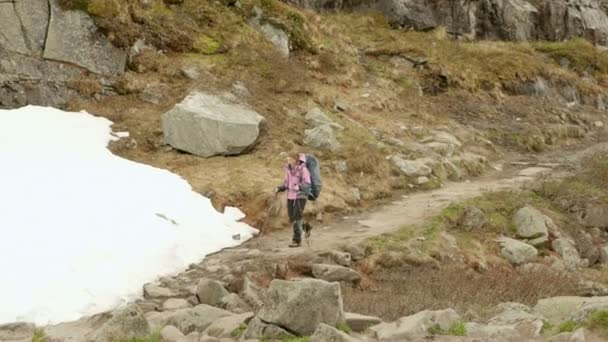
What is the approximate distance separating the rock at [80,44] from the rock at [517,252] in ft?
41.2

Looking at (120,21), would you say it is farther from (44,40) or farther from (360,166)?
(360,166)

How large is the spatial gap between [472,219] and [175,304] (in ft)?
26.3

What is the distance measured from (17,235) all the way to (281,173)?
703 cm

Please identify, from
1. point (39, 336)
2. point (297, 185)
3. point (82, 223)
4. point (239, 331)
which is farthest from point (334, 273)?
point (39, 336)

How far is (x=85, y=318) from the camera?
9.26 meters

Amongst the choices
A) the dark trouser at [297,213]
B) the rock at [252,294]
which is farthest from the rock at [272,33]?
the rock at [252,294]

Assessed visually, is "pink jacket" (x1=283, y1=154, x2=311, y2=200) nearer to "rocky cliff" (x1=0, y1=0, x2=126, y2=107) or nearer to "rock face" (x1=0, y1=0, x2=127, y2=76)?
"rocky cliff" (x1=0, y1=0, x2=126, y2=107)

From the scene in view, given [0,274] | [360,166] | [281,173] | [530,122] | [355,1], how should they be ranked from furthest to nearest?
[355,1], [530,122], [360,166], [281,173], [0,274]

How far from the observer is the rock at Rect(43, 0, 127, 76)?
19578 mm

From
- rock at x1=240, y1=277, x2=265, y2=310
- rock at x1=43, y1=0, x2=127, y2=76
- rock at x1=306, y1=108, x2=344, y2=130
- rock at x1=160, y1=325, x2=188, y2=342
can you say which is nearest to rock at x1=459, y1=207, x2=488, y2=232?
rock at x1=306, y1=108, x2=344, y2=130

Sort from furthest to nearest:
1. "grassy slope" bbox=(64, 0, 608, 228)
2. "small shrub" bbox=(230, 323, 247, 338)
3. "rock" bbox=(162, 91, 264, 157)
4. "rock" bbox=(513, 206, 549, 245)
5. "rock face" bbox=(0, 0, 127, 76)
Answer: "rock face" bbox=(0, 0, 127, 76), "rock" bbox=(162, 91, 264, 157), "grassy slope" bbox=(64, 0, 608, 228), "rock" bbox=(513, 206, 549, 245), "small shrub" bbox=(230, 323, 247, 338)

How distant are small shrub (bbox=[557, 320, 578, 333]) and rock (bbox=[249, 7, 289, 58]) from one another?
17.9m

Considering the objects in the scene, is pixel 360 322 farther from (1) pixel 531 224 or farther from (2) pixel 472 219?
(1) pixel 531 224

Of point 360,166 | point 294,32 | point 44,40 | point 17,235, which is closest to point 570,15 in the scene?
point 294,32
